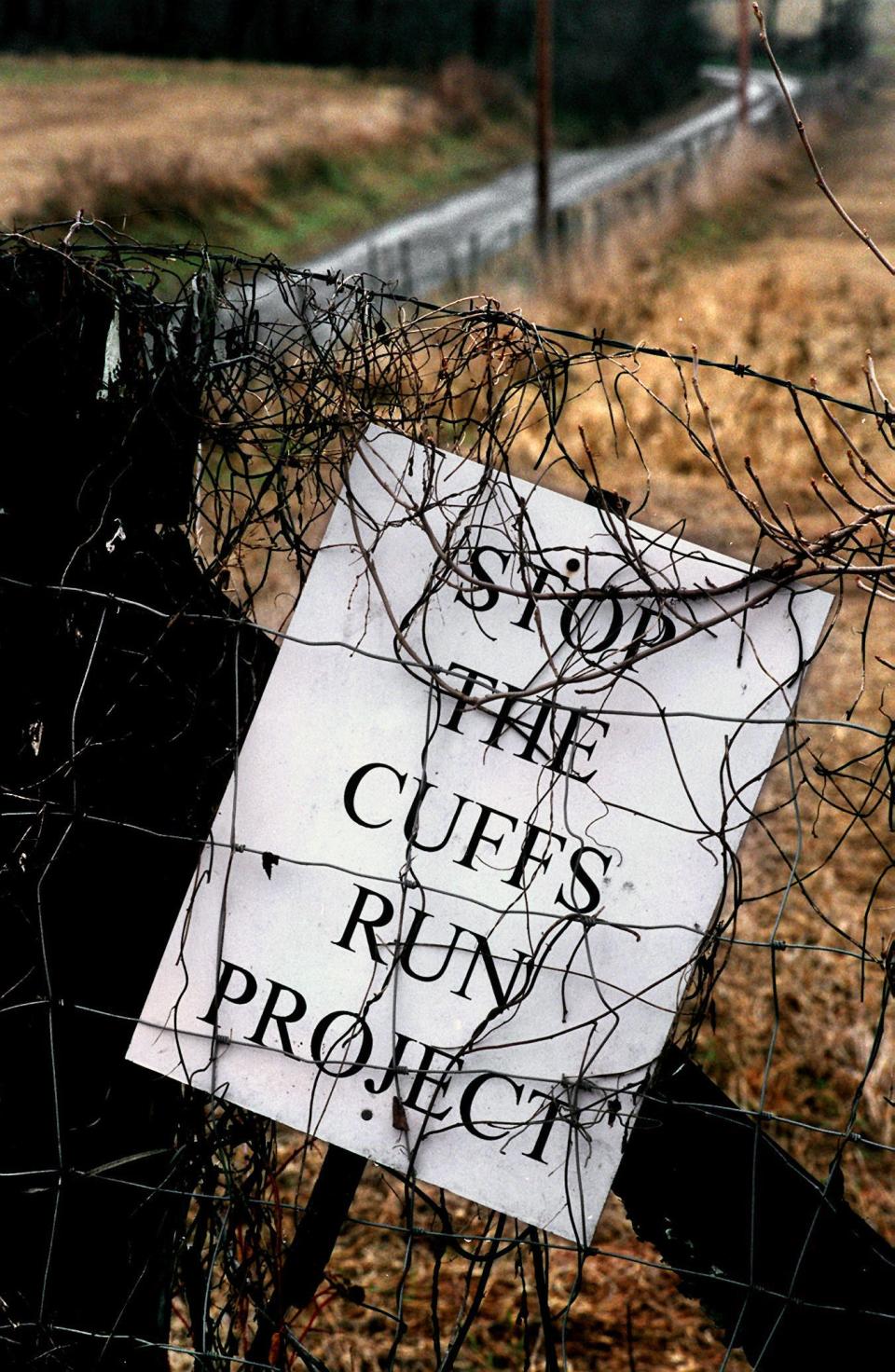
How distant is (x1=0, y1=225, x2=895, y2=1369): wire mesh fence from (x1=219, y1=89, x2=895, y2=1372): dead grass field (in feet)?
0.56

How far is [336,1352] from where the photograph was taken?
3.33 meters

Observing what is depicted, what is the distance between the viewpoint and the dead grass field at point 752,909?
3.44 metres

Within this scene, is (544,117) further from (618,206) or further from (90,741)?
A: (90,741)

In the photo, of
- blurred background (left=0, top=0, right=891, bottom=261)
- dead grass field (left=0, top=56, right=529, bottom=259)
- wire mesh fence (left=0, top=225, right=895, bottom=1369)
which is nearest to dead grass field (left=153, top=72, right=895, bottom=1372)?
wire mesh fence (left=0, top=225, right=895, bottom=1369)

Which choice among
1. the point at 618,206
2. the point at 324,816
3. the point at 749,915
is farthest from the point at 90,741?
the point at 618,206

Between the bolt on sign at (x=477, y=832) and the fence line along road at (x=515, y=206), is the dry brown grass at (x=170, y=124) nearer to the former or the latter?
the fence line along road at (x=515, y=206)

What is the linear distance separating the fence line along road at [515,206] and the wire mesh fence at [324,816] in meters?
18.6

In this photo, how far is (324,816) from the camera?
1.93 meters

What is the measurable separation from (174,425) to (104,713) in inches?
19.7

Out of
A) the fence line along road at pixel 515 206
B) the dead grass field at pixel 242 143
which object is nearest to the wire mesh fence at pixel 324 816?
the fence line along road at pixel 515 206

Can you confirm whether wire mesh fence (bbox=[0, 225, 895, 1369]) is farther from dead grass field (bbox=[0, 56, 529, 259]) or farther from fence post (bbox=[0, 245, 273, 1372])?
dead grass field (bbox=[0, 56, 529, 259])

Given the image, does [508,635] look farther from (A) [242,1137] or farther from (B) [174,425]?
(A) [242,1137]

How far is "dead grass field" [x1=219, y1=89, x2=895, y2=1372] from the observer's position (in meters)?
3.44

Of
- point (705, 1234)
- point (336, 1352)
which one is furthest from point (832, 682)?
point (705, 1234)
